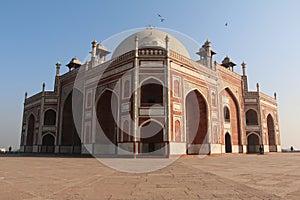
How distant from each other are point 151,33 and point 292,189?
25022 millimetres

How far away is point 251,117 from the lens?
3241 centimetres

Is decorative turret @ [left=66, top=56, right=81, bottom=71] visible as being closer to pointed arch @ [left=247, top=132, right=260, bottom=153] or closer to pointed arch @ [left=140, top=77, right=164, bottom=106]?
pointed arch @ [left=140, top=77, right=164, bottom=106]

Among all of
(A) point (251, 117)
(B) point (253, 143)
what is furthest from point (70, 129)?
(A) point (251, 117)

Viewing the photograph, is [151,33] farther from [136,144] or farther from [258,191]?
[258,191]

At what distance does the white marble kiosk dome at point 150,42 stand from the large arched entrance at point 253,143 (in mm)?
13611

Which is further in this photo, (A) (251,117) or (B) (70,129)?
(A) (251,117)

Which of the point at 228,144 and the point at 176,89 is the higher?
the point at 176,89

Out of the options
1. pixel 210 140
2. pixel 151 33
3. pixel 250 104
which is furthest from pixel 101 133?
pixel 250 104

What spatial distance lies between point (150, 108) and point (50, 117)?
18403mm

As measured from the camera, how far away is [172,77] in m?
20.1

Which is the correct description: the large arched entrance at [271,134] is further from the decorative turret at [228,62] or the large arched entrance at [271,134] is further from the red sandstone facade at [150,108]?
the decorative turret at [228,62]

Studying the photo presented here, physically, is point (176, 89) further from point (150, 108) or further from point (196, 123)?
point (196, 123)

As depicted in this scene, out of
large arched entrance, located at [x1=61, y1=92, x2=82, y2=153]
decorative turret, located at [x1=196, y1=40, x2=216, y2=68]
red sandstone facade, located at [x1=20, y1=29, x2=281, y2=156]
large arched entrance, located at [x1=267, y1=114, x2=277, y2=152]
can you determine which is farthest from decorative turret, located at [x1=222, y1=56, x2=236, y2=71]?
large arched entrance, located at [x1=61, y1=92, x2=82, y2=153]

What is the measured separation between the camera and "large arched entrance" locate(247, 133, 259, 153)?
3107 centimetres
